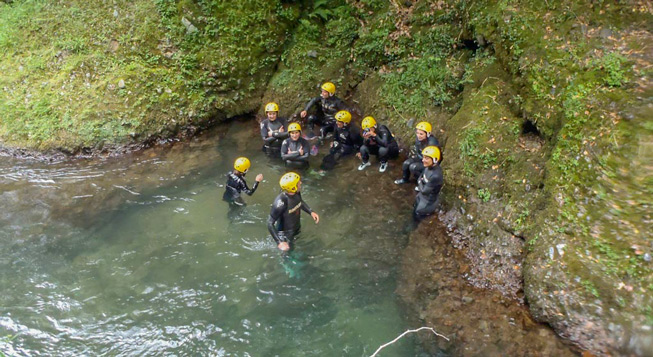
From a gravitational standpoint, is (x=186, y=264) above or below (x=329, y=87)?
below

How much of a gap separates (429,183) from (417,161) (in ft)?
4.25

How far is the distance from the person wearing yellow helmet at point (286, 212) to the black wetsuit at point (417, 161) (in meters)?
2.96

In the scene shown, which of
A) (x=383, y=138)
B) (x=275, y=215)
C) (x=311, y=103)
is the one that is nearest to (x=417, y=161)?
(x=383, y=138)

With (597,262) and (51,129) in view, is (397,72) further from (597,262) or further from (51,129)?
(51,129)

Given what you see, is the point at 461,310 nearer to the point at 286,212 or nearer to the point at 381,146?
the point at 286,212

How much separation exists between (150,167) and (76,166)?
2045 millimetres

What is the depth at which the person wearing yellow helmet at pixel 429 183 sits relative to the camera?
320 inches

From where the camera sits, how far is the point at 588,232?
21.3ft

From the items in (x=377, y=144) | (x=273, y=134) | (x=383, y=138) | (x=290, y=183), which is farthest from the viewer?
(x=273, y=134)

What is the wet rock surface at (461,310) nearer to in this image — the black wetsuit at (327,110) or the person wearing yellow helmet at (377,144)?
the person wearing yellow helmet at (377,144)

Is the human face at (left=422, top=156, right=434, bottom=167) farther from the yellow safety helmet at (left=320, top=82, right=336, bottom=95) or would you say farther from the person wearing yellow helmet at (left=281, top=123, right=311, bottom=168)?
the yellow safety helmet at (left=320, top=82, right=336, bottom=95)

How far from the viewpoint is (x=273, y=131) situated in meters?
11.1

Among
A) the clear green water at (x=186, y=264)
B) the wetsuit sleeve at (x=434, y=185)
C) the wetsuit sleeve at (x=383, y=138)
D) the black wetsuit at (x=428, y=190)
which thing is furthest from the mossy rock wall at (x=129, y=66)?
the wetsuit sleeve at (x=434, y=185)

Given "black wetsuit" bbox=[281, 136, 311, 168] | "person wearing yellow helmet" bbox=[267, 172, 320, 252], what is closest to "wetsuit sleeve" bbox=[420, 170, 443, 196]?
"person wearing yellow helmet" bbox=[267, 172, 320, 252]
